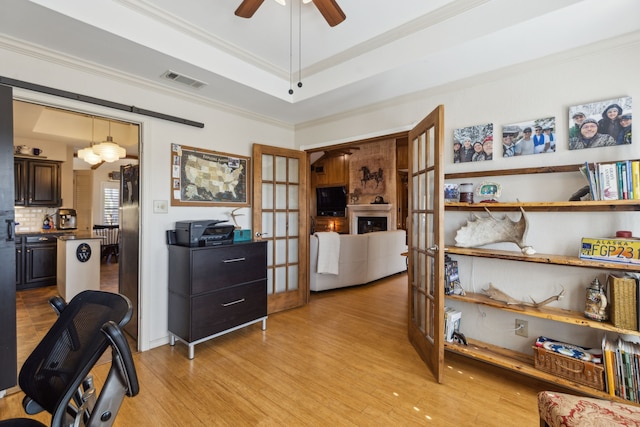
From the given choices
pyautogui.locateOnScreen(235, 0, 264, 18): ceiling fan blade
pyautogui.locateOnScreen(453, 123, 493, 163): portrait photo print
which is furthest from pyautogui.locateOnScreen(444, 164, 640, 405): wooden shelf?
pyautogui.locateOnScreen(235, 0, 264, 18): ceiling fan blade

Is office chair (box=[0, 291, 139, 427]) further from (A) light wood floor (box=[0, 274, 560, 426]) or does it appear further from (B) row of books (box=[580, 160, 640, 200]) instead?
(B) row of books (box=[580, 160, 640, 200])

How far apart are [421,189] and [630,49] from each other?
1618 millimetres

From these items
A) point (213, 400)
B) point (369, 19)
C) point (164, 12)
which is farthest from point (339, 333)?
point (164, 12)

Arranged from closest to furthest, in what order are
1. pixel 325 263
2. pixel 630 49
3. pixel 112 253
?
pixel 630 49, pixel 325 263, pixel 112 253

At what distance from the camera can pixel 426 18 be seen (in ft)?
7.27

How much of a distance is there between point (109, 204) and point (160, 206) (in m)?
7.29

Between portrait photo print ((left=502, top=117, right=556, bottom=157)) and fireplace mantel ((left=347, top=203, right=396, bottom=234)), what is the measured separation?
544 centimetres

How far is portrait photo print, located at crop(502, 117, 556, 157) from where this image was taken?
2.23 m

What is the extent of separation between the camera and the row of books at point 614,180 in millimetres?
1777

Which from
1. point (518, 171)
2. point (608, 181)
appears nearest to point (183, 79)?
point (518, 171)

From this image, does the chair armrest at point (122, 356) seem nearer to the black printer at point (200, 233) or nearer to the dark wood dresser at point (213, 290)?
the dark wood dresser at point (213, 290)

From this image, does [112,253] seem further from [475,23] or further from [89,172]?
[475,23]

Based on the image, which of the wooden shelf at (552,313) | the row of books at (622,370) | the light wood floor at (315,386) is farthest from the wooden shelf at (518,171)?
the light wood floor at (315,386)

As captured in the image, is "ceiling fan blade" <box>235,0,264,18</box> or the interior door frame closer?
"ceiling fan blade" <box>235,0,264,18</box>
